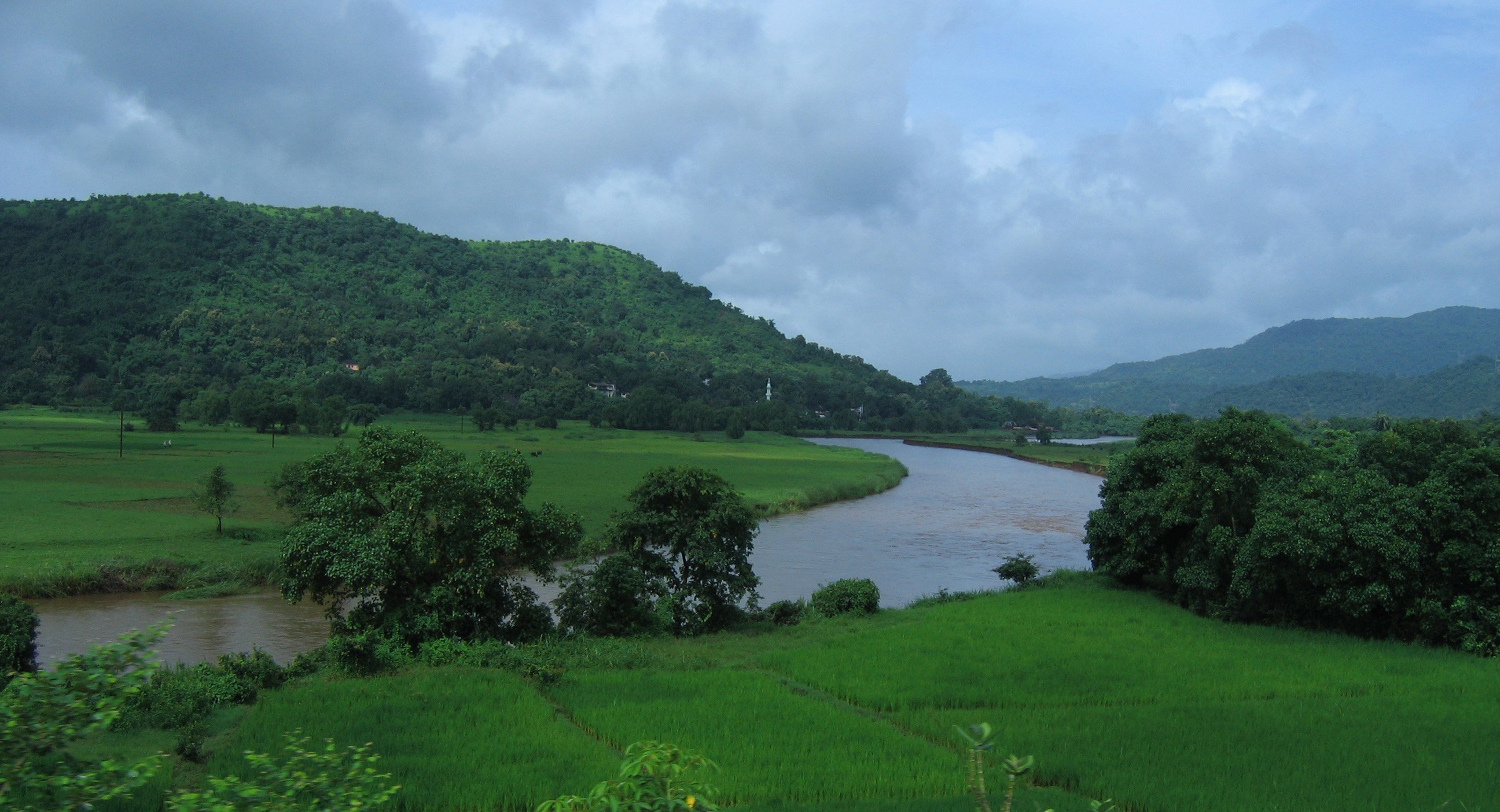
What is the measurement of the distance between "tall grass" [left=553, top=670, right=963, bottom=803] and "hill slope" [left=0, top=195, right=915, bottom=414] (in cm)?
7478

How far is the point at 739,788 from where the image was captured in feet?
33.6

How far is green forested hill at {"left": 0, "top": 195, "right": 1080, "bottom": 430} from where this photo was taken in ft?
278

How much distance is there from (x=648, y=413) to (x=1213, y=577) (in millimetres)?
74492

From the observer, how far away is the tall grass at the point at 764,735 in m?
10.5

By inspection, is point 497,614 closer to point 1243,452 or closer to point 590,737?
point 590,737

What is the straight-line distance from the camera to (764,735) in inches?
480

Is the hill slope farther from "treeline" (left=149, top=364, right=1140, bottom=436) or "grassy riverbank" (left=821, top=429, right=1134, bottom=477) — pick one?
"grassy riverbank" (left=821, top=429, right=1134, bottom=477)

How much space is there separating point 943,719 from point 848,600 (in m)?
8.56

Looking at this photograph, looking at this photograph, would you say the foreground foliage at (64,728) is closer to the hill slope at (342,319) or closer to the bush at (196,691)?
the bush at (196,691)

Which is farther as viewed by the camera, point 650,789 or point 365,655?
point 365,655

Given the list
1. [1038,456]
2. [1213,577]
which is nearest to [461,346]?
[1038,456]

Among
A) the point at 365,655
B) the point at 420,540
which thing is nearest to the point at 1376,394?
the point at 420,540

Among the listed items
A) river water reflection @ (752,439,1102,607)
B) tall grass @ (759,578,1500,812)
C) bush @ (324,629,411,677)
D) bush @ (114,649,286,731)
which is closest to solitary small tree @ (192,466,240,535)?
bush @ (324,629,411,677)

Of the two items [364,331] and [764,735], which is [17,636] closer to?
[764,735]
